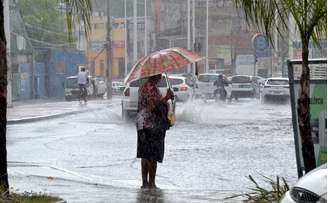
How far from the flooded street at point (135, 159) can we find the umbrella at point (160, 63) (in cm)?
159

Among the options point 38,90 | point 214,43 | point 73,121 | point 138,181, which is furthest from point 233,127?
point 214,43

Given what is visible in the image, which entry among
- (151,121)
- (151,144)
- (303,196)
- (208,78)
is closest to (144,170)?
(151,144)

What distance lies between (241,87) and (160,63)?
132 feet

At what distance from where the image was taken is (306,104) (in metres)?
9.60

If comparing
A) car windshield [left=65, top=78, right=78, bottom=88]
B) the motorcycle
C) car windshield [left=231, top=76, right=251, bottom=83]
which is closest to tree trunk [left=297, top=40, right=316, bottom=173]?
the motorcycle

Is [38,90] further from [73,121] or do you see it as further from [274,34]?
[274,34]

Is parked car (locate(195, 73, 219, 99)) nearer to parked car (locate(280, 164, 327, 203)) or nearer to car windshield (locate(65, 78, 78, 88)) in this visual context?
car windshield (locate(65, 78, 78, 88))

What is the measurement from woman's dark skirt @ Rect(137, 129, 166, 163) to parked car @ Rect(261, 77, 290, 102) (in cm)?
3243

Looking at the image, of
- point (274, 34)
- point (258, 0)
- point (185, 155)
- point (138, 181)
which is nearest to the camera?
point (258, 0)

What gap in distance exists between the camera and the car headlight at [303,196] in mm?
6843

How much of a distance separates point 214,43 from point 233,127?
64.6 meters

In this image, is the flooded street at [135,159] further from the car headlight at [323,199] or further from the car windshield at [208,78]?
the car windshield at [208,78]

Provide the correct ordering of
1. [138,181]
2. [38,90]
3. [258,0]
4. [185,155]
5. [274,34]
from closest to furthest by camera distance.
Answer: [258,0] → [274,34] → [138,181] → [185,155] → [38,90]

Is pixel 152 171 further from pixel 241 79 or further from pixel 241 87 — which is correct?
pixel 241 79
